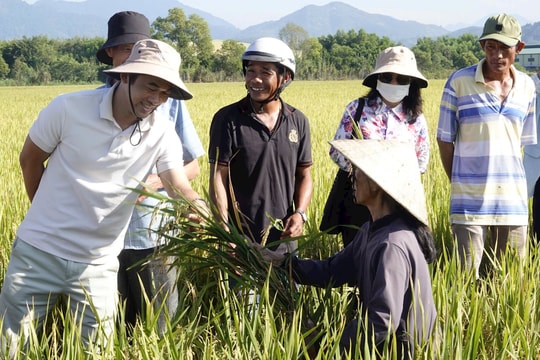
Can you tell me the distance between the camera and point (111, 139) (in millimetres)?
2076

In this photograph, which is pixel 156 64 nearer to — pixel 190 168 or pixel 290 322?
pixel 190 168

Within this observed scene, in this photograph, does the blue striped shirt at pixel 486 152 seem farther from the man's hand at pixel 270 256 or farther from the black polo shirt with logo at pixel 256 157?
the man's hand at pixel 270 256

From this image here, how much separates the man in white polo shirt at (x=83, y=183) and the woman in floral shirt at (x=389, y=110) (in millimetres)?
995

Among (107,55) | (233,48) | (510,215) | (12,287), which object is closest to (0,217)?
(107,55)

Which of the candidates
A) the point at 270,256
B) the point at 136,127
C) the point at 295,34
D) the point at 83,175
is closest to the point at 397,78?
the point at 270,256

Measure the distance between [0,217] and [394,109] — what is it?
2120mm

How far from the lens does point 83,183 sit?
6.72 feet

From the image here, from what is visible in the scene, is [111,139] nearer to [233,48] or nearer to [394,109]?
[394,109]

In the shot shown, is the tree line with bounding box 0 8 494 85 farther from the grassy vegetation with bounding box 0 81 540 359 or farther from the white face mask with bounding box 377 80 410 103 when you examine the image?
the grassy vegetation with bounding box 0 81 540 359

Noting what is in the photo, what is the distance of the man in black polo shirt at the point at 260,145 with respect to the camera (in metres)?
2.70

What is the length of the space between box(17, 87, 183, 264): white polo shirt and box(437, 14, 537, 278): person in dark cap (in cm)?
158

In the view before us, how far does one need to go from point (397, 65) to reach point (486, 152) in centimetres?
58

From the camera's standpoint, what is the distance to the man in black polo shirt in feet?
8.84

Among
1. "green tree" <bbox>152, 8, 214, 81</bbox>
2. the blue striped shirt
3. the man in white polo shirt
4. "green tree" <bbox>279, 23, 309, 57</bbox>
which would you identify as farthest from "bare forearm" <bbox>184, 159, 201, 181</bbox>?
"green tree" <bbox>279, 23, 309, 57</bbox>
